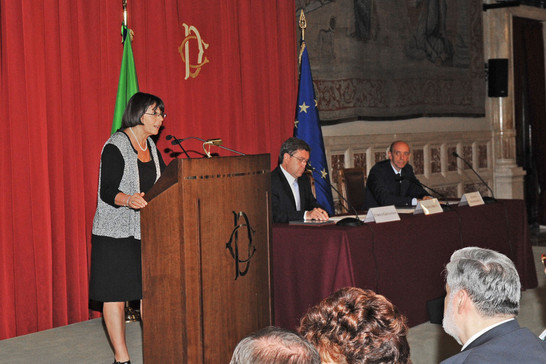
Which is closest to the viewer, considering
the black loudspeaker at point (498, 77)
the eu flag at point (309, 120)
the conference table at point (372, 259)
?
the conference table at point (372, 259)

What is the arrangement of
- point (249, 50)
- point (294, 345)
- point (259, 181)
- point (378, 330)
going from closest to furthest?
point (294, 345) → point (378, 330) → point (259, 181) → point (249, 50)

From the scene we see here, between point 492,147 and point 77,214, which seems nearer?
point 77,214

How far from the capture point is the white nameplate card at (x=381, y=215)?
4750mm

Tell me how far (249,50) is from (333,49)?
146 centimetres

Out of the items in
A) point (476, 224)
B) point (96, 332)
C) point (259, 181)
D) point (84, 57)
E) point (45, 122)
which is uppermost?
point (84, 57)

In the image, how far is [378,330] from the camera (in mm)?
1540

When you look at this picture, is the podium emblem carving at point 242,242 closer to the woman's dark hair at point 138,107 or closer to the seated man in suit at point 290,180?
the woman's dark hair at point 138,107

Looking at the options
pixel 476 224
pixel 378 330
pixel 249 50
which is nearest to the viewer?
pixel 378 330

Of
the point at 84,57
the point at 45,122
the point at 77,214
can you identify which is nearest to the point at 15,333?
the point at 77,214

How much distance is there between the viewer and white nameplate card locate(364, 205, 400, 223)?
4750 millimetres

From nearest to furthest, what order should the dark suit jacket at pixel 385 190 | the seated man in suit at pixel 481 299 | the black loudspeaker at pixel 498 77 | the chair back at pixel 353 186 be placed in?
the seated man in suit at pixel 481 299 < the dark suit jacket at pixel 385 190 < the chair back at pixel 353 186 < the black loudspeaker at pixel 498 77

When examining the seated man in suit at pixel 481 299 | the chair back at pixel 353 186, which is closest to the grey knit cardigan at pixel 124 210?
the seated man in suit at pixel 481 299

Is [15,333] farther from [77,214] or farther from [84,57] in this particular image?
[84,57]

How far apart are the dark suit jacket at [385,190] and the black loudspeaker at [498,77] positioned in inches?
173
